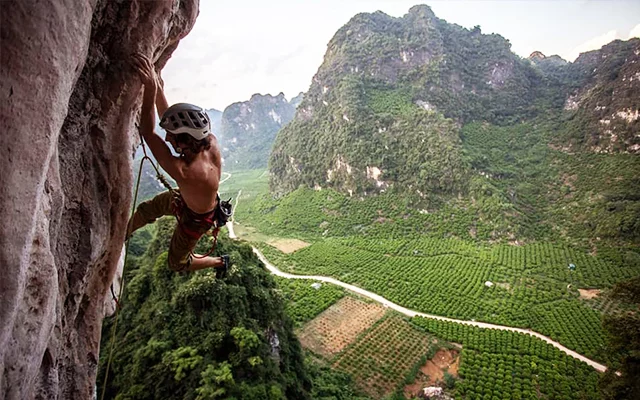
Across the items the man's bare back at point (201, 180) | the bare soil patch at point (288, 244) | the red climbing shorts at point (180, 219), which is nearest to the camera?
the man's bare back at point (201, 180)

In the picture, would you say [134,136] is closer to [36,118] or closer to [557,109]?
[36,118]

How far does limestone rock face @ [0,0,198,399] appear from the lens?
80.0 inches

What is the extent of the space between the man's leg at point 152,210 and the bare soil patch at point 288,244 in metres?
37.6

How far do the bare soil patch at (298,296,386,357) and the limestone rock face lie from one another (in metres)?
21.6

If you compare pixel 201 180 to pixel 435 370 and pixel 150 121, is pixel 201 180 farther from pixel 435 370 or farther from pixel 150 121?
pixel 435 370

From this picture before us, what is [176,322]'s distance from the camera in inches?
537

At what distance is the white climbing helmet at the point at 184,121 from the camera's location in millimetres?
3160

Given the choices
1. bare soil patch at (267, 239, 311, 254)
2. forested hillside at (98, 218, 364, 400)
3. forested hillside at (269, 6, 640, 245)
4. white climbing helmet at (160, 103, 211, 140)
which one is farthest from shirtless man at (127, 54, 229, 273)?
forested hillside at (269, 6, 640, 245)

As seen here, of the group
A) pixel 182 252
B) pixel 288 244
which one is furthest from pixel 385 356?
pixel 288 244

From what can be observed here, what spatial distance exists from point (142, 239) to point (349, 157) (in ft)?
109

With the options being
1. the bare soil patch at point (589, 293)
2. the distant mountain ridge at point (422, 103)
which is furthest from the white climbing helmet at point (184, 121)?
the distant mountain ridge at point (422, 103)

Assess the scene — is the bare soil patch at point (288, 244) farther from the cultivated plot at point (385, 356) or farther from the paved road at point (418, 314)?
the cultivated plot at point (385, 356)

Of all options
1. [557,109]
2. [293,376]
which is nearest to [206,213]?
[293,376]

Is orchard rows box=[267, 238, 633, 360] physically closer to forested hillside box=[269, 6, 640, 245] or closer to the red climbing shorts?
forested hillside box=[269, 6, 640, 245]
